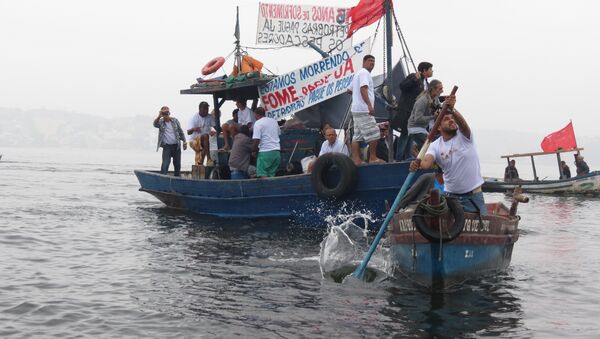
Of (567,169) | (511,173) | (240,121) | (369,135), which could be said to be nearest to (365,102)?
(369,135)

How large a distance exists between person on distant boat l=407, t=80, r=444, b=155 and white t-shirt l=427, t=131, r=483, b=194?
2.55 metres

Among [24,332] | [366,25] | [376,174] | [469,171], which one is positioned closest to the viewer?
[24,332]

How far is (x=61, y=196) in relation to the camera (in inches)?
891

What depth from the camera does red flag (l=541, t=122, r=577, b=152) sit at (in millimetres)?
28953

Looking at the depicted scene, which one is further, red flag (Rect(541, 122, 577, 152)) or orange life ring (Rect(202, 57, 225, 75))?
red flag (Rect(541, 122, 577, 152))

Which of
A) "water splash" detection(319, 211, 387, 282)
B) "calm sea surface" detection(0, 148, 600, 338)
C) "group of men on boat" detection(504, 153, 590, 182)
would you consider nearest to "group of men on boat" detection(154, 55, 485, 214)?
"water splash" detection(319, 211, 387, 282)

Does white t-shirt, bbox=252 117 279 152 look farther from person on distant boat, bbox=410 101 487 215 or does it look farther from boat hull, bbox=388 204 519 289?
person on distant boat, bbox=410 101 487 215

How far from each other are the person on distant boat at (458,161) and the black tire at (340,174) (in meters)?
4.03

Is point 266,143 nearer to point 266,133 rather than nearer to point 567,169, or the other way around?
point 266,133

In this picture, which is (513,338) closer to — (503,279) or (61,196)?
(503,279)

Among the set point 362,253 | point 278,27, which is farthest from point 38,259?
point 278,27

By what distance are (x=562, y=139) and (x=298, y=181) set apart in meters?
19.5

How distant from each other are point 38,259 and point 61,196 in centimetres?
1312

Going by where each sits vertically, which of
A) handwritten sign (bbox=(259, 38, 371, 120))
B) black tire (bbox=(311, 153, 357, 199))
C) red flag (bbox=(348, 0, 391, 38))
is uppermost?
red flag (bbox=(348, 0, 391, 38))
